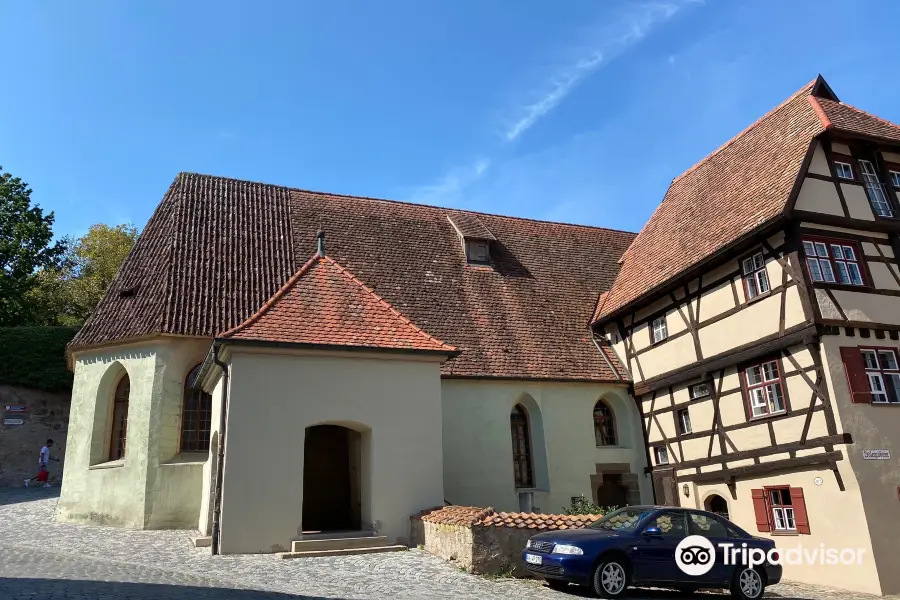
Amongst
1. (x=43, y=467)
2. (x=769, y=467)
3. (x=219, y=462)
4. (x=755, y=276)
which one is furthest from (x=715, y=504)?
(x=43, y=467)

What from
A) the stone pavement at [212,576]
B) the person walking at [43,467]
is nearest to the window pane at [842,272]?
the stone pavement at [212,576]

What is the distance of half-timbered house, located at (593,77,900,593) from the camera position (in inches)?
484

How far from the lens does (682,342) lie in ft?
54.1

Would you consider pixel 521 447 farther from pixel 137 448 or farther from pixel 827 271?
pixel 137 448

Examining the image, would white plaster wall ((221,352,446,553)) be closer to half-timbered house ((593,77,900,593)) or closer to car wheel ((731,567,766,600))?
car wheel ((731,567,766,600))

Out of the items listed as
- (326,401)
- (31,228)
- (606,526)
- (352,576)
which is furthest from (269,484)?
(31,228)

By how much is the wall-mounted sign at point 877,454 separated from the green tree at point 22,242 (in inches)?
1355

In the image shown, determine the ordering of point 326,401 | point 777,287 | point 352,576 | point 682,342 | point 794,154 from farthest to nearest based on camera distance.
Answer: point 682,342 < point 794,154 < point 777,287 < point 326,401 < point 352,576

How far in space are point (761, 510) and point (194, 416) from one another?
42.1 ft

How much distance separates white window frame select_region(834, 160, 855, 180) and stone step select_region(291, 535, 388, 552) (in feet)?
41.1

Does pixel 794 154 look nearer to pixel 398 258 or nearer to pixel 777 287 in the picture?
pixel 777 287

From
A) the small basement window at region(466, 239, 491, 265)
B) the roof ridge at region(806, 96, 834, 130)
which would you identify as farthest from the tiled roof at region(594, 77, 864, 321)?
the small basement window at region(466, 239, 491, 265)

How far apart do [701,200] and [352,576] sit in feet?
46.6

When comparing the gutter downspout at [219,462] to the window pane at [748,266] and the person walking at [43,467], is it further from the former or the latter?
the person walking at [43,467]
